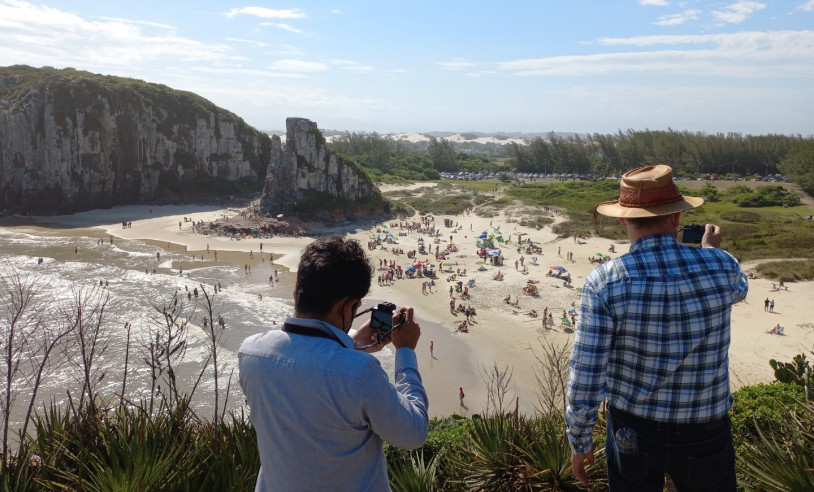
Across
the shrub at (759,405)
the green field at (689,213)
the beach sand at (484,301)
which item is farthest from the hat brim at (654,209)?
the green field at (689,213)

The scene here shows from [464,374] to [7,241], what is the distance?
105 feet

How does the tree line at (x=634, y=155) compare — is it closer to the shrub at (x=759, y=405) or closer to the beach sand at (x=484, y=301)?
the beach sand at (x=484, y=301)

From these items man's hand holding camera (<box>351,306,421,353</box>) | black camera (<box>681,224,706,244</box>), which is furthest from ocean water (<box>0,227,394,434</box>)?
black camera (<box>681,224,706,244</box>)

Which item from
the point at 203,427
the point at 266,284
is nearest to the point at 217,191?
the point at 266,284

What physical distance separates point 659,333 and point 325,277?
1.39 m

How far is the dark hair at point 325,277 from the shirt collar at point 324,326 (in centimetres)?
5

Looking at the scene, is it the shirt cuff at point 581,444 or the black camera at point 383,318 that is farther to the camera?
the shirt cuff at point 581,444

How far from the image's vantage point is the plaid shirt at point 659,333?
2125 mm

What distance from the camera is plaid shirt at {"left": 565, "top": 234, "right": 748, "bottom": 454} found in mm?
2125

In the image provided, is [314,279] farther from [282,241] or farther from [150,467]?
[282,241]

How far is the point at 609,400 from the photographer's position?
236 cm

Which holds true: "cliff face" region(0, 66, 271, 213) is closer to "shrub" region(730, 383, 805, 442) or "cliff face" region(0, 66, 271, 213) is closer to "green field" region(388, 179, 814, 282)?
"green field" region(388, 179, 814, 282)

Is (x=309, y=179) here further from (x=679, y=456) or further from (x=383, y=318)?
(x=679, y=456)

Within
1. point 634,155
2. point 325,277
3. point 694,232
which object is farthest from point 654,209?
point 634,155
